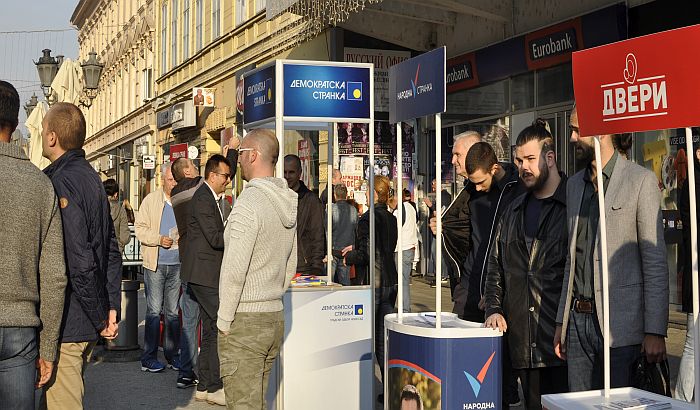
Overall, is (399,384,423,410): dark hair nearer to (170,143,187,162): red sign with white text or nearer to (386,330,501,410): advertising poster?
(386,330,501,410): advertising poster

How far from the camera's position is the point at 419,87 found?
239 inches

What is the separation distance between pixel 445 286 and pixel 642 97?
48.0ft

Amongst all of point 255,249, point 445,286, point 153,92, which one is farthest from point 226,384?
point 153,92

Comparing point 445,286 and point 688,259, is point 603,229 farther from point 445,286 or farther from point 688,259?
point 445,286

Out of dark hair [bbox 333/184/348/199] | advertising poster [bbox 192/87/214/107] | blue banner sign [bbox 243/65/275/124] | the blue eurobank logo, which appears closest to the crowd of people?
the blue eurobank logo

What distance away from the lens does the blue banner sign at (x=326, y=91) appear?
767 cm

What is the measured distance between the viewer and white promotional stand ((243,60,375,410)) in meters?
7.39

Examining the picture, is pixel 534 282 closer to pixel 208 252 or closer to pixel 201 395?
pixel 208 252

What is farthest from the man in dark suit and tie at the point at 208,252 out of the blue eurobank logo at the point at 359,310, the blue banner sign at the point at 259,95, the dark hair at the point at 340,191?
the dark hair at the point at 340,191

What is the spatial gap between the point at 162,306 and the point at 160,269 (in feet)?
1.67

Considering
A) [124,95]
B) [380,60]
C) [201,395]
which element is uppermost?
[124,95]

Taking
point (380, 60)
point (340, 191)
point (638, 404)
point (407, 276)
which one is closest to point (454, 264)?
point (638, 404)

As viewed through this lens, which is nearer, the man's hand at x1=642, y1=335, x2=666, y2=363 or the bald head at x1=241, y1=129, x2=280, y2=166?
the man's hand at x1=642, y1=335, x2=666, y2=363

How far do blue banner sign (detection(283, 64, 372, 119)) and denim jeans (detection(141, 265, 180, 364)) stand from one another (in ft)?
9.53
